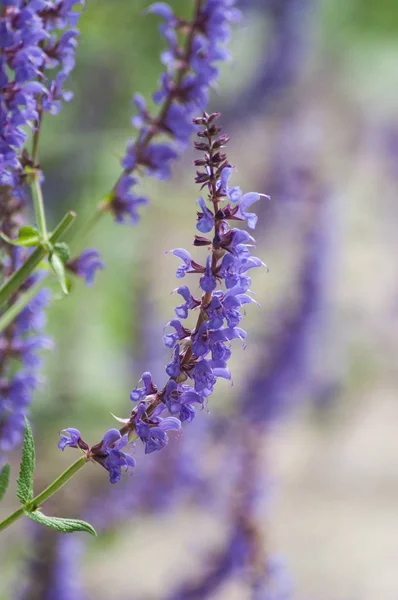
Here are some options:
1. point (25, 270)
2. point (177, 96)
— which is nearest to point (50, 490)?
point (25, 270)

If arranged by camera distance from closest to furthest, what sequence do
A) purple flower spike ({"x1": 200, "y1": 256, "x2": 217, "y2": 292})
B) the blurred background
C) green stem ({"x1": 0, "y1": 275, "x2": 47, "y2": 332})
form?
purple flower spike ({"x1": 200, "y1": 256, "x2": 217, "y2": 292}) < green stem ({"x1": 0, "y1": 275, "x2": 47, "y2": 332}) < the blurred background

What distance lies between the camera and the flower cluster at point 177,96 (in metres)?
0.59

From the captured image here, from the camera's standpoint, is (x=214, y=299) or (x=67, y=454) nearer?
(x=214, y=299)

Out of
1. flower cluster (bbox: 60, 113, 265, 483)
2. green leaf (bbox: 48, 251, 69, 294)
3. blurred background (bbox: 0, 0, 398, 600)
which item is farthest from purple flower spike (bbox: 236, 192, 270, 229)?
blurred background (bbox: 0, 0, 398, 600)

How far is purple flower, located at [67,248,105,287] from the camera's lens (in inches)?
23.6

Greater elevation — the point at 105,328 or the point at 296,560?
the point at 105,328

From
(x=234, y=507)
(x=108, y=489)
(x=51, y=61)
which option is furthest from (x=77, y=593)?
(x=51, y=61)

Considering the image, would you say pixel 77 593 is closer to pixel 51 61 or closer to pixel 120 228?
pixel 51 61

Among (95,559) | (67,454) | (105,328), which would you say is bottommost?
(95,559)

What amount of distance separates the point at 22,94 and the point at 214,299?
15cm

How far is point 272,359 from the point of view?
4.84ft

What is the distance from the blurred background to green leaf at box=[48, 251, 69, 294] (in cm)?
47

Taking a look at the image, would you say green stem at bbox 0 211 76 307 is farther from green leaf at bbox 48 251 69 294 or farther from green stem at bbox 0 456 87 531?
green stem at bbox 0 456 87 531

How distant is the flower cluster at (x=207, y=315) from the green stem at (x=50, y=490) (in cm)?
2
